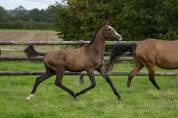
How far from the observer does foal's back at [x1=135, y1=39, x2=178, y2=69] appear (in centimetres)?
1160

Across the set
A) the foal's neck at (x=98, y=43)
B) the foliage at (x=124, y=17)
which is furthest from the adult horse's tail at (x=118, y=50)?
the foliage at (x=124, y=17)

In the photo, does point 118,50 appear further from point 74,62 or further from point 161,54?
point 74,62

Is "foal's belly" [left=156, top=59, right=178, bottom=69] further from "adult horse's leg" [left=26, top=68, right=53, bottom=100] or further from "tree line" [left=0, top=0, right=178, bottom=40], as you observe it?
"tree line" [left=0, top=0, right=178, bottom=40]

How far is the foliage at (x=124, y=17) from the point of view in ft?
81.6

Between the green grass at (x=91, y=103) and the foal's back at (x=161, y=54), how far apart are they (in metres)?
0.72

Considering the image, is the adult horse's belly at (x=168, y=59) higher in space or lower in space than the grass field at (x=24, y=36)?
higher

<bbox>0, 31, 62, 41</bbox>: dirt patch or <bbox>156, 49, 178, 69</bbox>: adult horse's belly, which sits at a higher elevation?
<bbox>156, 49, 178, 69</bbox>: adult horse's belly

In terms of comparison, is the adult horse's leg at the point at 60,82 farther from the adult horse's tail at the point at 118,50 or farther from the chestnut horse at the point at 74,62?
the adult horse's tail at the point at 118,50

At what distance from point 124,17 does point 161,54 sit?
50.1 feet

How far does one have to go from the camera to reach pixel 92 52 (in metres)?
10.2

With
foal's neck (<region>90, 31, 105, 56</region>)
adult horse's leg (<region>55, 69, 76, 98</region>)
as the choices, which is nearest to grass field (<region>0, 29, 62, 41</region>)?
foal's neck (<region>90, 31, 105, 56</region>)

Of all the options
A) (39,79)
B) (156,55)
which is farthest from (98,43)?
(156,55)

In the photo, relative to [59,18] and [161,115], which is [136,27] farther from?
[161,115]

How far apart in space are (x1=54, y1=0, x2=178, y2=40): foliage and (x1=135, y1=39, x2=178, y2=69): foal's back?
9621 millimetres
